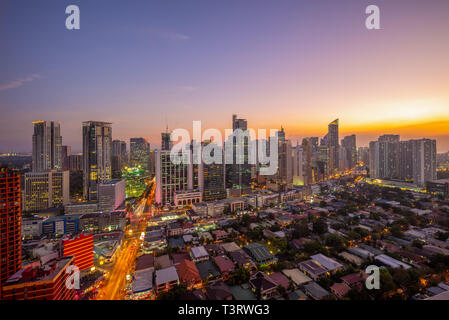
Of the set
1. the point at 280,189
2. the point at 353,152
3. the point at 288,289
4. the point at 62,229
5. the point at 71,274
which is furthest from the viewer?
the point at 353,152

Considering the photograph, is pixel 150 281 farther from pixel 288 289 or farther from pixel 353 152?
pixel 353 152

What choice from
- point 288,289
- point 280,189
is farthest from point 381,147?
point 288,289

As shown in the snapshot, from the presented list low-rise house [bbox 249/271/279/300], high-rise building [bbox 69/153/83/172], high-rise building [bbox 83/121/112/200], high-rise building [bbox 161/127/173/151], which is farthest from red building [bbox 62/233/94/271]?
high-rise building [bbox 69/153/83/172]

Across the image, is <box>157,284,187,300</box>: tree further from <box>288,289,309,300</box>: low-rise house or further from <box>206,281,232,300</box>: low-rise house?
<box>288,289,309,300</box>: low-rise house

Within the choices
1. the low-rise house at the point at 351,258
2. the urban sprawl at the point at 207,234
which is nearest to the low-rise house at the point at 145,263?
the urban sprawl at the point at 207,234

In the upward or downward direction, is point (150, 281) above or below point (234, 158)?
below
